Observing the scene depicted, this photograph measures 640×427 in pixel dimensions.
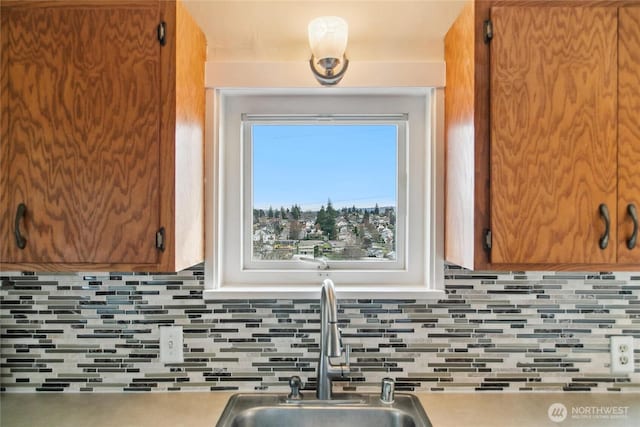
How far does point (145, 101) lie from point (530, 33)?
3.55ft

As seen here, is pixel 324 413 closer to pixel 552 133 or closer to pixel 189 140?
pixel 189 140

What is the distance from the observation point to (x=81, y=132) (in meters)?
1.06

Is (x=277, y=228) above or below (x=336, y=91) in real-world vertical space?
below

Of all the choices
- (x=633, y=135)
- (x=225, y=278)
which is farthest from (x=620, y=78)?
(x=225, y=278)

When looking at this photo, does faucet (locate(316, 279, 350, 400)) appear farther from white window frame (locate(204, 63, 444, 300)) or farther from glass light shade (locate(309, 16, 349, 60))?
glass light shade (locate(309, 16, 349, 60))

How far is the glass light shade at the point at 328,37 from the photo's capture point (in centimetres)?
119

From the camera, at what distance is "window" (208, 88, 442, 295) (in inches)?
55.9

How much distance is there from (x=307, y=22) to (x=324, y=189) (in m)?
0.60

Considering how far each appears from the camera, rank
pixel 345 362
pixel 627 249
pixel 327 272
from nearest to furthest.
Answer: pixel 627 249
pixel 345 362
pixel 327 272

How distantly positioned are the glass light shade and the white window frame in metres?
0.13

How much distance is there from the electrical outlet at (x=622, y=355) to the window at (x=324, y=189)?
69cm

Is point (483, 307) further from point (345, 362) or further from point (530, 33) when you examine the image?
point (530, 33)

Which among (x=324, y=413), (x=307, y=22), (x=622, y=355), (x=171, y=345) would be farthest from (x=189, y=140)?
(x=622, y=355)

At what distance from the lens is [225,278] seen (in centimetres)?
143
